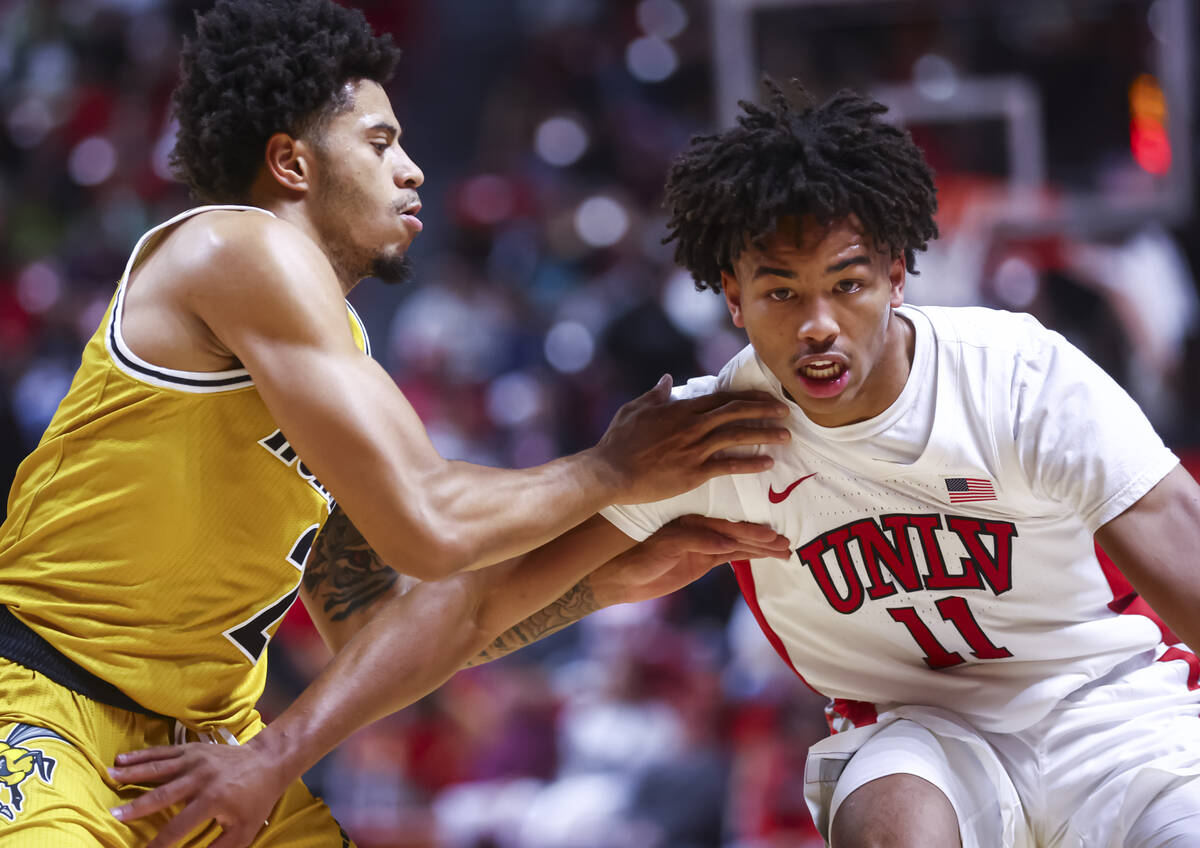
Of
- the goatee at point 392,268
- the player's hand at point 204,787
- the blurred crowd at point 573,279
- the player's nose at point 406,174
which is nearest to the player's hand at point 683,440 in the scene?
the goatee at point 392,268

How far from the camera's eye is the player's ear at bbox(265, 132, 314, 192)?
2.86m

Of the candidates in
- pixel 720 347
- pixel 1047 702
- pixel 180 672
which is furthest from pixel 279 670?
pixel 1047 702

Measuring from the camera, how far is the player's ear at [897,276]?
9.53 ft

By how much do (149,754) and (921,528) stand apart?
162cm

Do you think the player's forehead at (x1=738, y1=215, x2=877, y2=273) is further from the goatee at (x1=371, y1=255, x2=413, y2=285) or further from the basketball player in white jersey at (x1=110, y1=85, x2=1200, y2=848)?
the goatee at (x1=371, y1=255, x2=413, y2=285)

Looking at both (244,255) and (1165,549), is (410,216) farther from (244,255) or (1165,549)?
(1165,549)

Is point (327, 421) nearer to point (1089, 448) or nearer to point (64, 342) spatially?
point (1089, 448)

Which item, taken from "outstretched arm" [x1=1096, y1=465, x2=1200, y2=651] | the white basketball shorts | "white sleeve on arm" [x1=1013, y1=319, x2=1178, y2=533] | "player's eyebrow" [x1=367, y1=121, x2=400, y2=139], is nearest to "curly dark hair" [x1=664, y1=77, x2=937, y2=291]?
"white sleeve on arm" [x1=1013, y1=319, x2=1178, y2=533]

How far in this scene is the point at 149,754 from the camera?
8.41 feet

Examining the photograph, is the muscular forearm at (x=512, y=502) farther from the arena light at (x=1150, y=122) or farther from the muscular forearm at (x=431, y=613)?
the arena light at (x=1150, y=122)

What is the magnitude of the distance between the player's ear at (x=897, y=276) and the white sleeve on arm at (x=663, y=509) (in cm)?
46

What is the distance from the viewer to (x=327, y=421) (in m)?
2.46

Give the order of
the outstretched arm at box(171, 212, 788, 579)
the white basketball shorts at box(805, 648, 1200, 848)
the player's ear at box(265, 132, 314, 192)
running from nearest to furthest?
the outstretched arm at box(171, 212, 788, 579), the white basketball shorts at box(805, 648, 1200, 848), the player's ear at box(265, 132, 314, 192)

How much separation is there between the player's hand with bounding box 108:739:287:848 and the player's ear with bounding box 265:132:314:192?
3.82 feet
